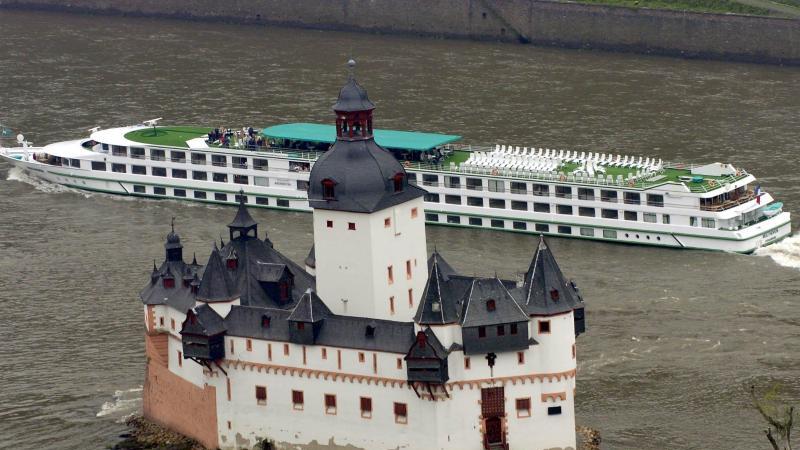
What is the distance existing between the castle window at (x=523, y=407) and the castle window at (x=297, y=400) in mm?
7172

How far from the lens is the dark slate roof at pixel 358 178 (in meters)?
78.8

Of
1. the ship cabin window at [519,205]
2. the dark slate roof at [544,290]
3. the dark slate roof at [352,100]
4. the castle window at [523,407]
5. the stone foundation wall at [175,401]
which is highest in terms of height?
the dark slate roof at [352,100]

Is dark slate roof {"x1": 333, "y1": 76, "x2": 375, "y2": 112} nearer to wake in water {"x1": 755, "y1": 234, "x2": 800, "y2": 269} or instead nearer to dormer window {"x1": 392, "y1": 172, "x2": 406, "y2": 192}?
dormer window {"x1": 392, "y1": 172, "x2": 406, "y2": 192}

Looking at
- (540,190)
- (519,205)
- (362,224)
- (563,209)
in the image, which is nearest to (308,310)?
(362,224)

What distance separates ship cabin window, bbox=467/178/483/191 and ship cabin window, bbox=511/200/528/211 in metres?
1.64

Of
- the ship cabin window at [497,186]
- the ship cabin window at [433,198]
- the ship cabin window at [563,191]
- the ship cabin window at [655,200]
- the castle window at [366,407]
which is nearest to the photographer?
the castle window at [366,407]

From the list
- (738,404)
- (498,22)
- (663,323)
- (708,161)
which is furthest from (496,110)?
(738,404)

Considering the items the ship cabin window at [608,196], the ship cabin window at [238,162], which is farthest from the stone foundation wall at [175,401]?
the ship cabin window at [238,162]

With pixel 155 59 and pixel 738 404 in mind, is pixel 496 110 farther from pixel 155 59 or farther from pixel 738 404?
pixel 738 404

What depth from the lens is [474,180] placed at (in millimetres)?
109812

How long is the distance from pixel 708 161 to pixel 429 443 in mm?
43156

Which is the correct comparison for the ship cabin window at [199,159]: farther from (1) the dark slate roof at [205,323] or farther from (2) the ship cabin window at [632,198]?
(1) the dark slate roof at [205,323]

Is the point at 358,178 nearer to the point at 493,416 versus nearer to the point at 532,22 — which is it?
the point at 493,416

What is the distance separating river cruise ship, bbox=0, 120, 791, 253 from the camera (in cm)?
10512
